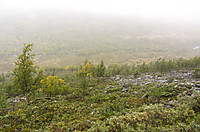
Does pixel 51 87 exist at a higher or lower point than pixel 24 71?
lower

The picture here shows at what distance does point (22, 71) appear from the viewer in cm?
1955

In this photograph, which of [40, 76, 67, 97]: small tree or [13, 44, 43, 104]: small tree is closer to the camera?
[13, 44, 43, 104]: small tree

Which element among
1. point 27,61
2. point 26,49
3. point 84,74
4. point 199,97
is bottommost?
point 84,74

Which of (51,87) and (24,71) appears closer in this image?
(24,71)

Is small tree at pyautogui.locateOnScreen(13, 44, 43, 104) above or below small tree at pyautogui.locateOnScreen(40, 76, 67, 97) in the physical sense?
above

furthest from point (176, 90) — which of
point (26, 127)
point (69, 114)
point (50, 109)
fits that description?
point (26, 127)

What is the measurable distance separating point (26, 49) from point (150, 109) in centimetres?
2078

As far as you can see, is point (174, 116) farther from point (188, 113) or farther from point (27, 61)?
point (27, 61)

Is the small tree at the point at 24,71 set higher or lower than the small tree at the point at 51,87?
higher

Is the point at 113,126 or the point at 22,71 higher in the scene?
the point at 22,71

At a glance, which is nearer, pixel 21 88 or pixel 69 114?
pixel 69 114

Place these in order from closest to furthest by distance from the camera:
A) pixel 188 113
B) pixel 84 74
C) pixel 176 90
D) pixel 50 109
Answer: pixel 188 113
pixel 50 109
pixel 176 90
pixel 84 74

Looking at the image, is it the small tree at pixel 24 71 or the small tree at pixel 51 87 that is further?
the small tree at pixel 51 87

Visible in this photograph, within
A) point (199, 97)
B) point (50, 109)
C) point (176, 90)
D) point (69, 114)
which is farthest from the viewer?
point (176, 90)
